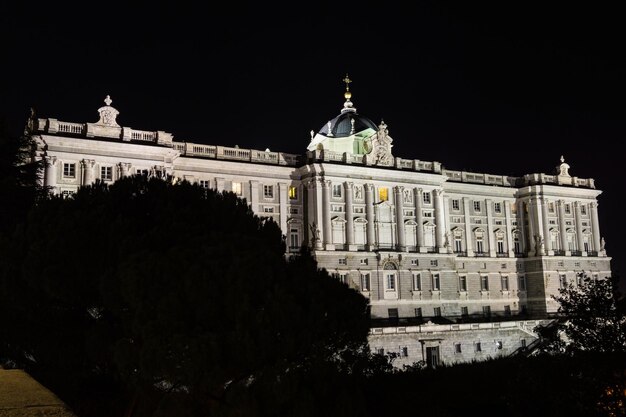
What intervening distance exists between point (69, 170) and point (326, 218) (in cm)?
2276

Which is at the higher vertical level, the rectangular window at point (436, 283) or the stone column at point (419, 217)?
the stone column at point (419, 217)

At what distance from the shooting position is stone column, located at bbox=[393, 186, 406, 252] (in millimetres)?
63312

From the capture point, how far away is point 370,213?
62.8 meters

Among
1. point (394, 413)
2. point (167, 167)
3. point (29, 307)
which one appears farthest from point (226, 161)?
point (29, 307)

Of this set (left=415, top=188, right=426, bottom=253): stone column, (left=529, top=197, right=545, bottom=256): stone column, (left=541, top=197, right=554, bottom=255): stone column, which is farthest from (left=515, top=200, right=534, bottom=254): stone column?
(left=415, top=188, right=426, bottom=253): stone column

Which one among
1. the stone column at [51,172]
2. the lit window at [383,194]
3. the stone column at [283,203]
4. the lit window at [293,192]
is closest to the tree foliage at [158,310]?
the stone column at [51,172]

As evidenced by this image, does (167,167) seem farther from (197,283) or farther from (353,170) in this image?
(197,283)

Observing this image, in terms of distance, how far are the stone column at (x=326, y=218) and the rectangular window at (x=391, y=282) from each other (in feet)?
21.4

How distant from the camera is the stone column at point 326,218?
59.8 m

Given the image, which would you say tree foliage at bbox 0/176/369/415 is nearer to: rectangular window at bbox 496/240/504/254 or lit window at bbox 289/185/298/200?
lit window at bbox 289/185/298/200

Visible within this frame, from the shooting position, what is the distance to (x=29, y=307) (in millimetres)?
20578

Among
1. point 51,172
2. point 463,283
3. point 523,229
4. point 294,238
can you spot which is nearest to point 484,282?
point 463,283

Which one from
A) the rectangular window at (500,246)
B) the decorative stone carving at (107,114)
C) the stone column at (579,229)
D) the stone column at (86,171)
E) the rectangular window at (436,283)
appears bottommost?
the rectangular window at (436,283)

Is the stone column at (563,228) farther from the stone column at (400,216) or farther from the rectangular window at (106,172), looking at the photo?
the rectangular window at (106,172)
